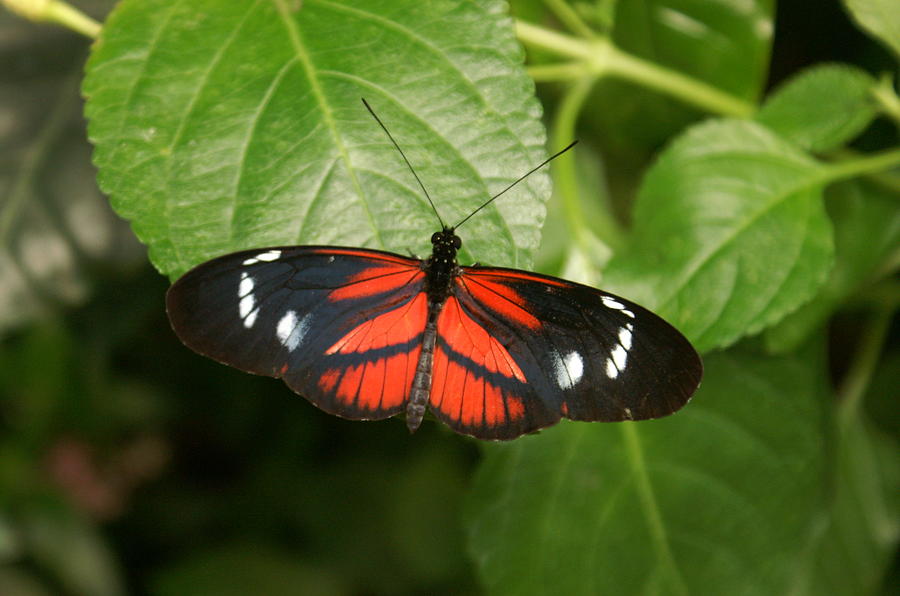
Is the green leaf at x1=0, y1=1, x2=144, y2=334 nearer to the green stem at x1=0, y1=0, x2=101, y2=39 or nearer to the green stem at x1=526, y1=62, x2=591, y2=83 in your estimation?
the green stem at x1=0, y1=0, x2=101, y2=39

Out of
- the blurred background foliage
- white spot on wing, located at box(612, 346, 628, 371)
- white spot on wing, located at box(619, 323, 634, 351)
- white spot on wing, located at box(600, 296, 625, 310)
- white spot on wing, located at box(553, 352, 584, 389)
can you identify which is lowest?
the blurred background foliage

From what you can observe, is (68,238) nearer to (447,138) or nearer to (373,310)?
(373,310)

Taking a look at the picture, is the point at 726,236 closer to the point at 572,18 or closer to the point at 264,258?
the point at 572,18

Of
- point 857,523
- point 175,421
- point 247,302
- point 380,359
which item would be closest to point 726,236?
point 380,359

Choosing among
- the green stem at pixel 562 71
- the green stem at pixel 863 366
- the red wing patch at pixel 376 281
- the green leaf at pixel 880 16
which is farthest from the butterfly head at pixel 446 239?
the green stem at pixel 863 366

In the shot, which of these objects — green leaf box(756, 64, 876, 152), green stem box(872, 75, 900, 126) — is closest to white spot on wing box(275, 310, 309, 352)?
green leaf box(756, 64, 876, 152)

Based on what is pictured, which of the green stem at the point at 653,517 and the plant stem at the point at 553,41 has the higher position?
the plant stem at the point at 553,41

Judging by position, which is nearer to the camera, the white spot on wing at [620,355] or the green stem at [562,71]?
the white spot on wing at [620,355]

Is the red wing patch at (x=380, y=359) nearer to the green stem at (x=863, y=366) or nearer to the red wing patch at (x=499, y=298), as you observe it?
the red wing patch at (x=499, y=298)
